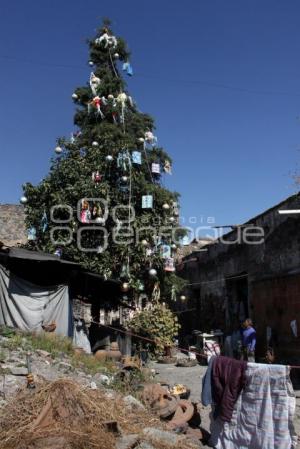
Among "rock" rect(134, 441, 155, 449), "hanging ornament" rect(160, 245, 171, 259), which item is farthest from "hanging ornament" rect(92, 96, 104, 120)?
"rock" rect(134, 441, 155, 449)

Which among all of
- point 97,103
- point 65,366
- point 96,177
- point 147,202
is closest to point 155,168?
point 147,202

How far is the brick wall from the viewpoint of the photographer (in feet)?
83.0

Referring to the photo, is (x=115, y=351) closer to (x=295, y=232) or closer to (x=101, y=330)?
(x=101, y=330)

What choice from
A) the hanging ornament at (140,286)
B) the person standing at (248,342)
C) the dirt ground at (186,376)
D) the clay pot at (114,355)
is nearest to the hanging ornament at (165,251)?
the hanging ornament at (140,286)

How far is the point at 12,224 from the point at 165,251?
1346cm

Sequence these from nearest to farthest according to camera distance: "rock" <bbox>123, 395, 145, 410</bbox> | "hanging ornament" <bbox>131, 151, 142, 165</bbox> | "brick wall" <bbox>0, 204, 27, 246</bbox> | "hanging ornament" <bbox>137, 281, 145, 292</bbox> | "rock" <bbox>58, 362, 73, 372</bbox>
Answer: "rock" <bbox>123, 395, 145, 410</bbox>
"rock" <bbox>58, 362, 73, 372</bbox>
"hanging ornament" <bbox>137, 281, 145, 292</bbox>
"hanging ornament" <bbox>131, 151, 142, 165</bbox>
"brick wall" <bbox>0, 204, 27, 246</bbox>

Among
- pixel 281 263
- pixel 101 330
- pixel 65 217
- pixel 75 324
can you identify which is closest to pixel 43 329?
pixel 75 324

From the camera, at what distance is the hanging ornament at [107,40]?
17888 mm

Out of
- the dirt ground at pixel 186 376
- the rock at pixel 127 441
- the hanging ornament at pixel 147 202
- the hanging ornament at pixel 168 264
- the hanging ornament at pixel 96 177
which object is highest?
the hanging ornament at pixel 96 177

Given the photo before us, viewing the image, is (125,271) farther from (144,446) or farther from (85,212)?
(144,446)

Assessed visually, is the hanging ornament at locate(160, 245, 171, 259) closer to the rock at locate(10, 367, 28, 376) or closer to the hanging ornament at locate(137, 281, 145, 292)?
the hanging ornament at locate(137, 281, 145, 292)

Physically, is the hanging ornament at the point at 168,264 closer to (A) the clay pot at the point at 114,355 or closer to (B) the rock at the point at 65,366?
(A) the clay pot at the point at 114,355

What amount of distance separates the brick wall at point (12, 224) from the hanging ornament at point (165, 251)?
1237cm

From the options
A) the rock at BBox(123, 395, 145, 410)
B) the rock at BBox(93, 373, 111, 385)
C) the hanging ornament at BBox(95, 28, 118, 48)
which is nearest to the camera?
the rock at BBox(123, 395, 145, 410)
